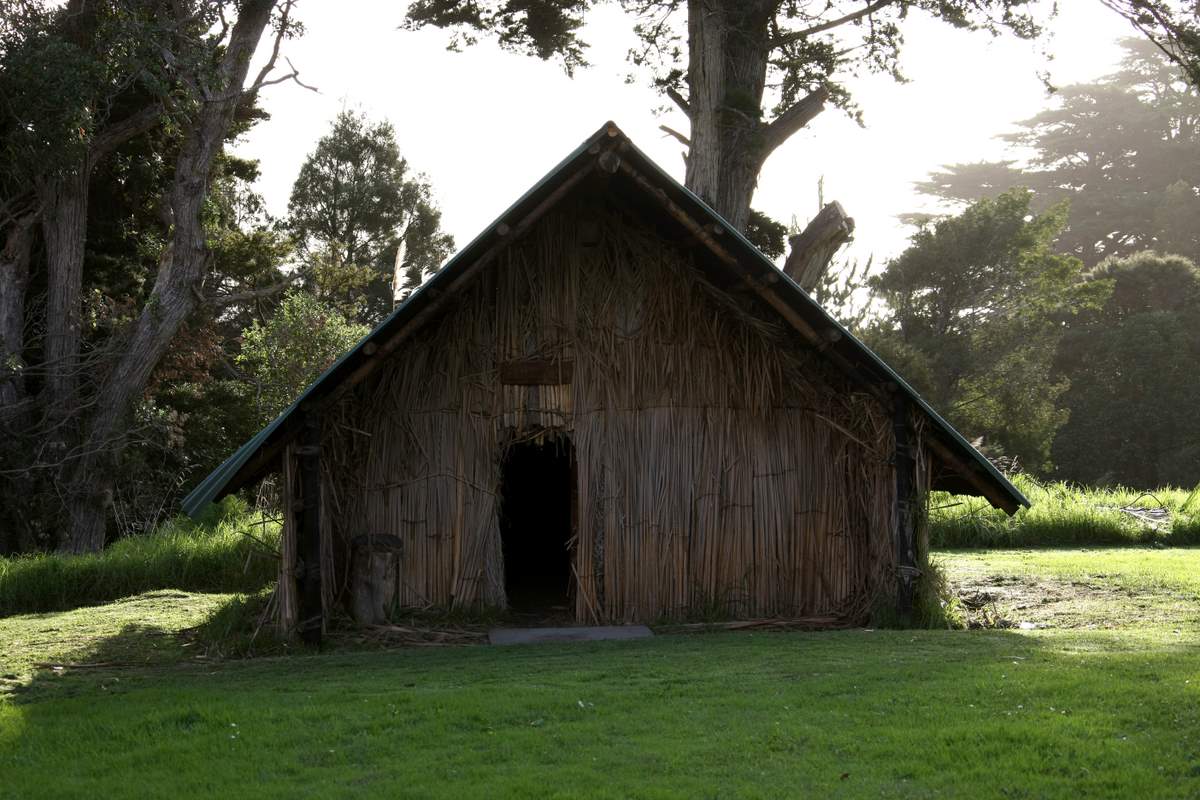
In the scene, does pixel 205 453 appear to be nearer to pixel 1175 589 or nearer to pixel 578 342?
pixel 578 342

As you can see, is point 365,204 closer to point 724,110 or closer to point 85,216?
point 85,216

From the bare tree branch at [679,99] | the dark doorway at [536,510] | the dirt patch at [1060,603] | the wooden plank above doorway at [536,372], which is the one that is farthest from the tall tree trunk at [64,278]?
the dirt patch at [1060,603]

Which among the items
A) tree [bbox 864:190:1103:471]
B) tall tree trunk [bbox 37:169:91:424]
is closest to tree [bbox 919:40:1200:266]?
tree [bbox 864:190:1103:471]

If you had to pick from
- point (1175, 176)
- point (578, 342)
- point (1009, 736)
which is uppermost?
point (1175, 176)

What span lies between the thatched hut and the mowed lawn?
1.31 meters

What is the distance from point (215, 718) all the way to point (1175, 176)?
51.0 m

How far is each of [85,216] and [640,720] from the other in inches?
664

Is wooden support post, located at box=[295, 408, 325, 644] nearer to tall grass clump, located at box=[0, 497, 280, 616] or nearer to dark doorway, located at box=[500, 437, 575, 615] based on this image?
tall grass clump, located at box=[0, 497, 280, 616]

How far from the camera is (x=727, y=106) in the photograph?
16375 millimetres

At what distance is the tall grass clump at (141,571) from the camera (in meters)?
13.3

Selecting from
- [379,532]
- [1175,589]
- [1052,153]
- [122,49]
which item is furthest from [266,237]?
[1052,153]

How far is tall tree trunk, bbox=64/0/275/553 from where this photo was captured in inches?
763

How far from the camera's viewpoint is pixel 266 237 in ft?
83.3

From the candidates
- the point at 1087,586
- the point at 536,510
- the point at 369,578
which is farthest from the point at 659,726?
the point at 536,510
